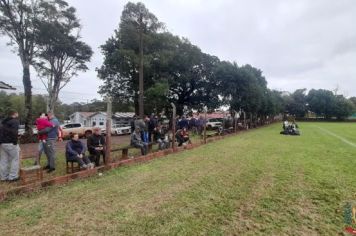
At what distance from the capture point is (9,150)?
720 cm

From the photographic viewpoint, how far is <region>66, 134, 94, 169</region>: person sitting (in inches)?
315

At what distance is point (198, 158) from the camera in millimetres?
11023

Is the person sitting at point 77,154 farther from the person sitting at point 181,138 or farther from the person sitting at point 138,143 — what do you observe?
the person sitting at point 181,138

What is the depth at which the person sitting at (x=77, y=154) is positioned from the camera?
8.00 m

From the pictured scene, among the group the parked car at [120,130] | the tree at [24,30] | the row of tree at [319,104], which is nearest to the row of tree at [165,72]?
the parked car at [120,130]

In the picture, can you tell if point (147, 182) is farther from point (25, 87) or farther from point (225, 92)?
point (225, 92)

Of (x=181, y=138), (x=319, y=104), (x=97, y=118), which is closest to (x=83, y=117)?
(x=97, y=118)

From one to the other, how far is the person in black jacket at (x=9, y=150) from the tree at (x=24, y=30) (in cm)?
1619

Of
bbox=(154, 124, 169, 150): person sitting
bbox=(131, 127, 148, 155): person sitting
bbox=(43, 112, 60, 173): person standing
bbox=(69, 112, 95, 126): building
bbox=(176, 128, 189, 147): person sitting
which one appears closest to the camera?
bbox=(43, 112, 60, 173): person standing

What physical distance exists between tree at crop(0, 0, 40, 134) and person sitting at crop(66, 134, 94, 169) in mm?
15866

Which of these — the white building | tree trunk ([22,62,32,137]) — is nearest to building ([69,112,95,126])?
the white building

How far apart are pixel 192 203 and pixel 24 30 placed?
76.1 ft

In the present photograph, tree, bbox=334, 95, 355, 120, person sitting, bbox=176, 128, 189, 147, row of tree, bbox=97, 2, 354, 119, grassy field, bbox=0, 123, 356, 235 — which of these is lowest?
grassy field, bbox=0, 123, 356, 235

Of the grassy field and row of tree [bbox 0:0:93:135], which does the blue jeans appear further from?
row of tree [bbox 0:0:93:135]
